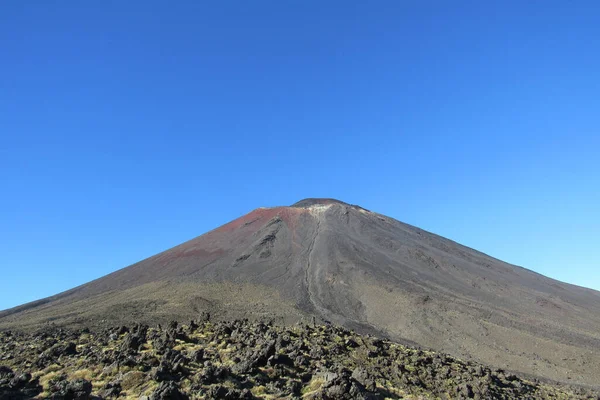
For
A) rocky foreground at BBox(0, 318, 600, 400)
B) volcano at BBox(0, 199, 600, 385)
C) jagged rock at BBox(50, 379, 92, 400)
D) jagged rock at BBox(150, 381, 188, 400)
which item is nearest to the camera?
jagged rock at BBox(150, 381, 188, 400)

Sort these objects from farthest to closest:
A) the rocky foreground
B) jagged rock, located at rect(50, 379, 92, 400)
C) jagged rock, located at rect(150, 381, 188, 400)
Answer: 1. the rocky foreground
2. jagged rock, located at rect(50, 379, 92, 400)
3. jagged rock, located at rect(150, 381, 188, 400)

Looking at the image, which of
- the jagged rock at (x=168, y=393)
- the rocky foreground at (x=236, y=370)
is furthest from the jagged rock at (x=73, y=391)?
the jagged rock at (x=168, y=393)

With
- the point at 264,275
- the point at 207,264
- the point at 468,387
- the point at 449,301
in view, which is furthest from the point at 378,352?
the point at 207,264

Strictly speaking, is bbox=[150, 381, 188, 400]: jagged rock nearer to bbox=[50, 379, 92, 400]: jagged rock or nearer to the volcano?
bbox=[50, 379, 92, 400]: jagged rock

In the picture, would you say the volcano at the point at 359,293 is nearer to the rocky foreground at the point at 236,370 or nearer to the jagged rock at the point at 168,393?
the rocky foreground at the point at 236,370

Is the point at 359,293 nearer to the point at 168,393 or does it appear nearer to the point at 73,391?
the point at 168,393

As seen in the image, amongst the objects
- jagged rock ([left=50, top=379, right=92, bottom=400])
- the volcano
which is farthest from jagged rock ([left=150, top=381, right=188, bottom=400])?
the volcano

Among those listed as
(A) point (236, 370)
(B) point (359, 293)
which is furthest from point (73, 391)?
(B) point (359, 293)
